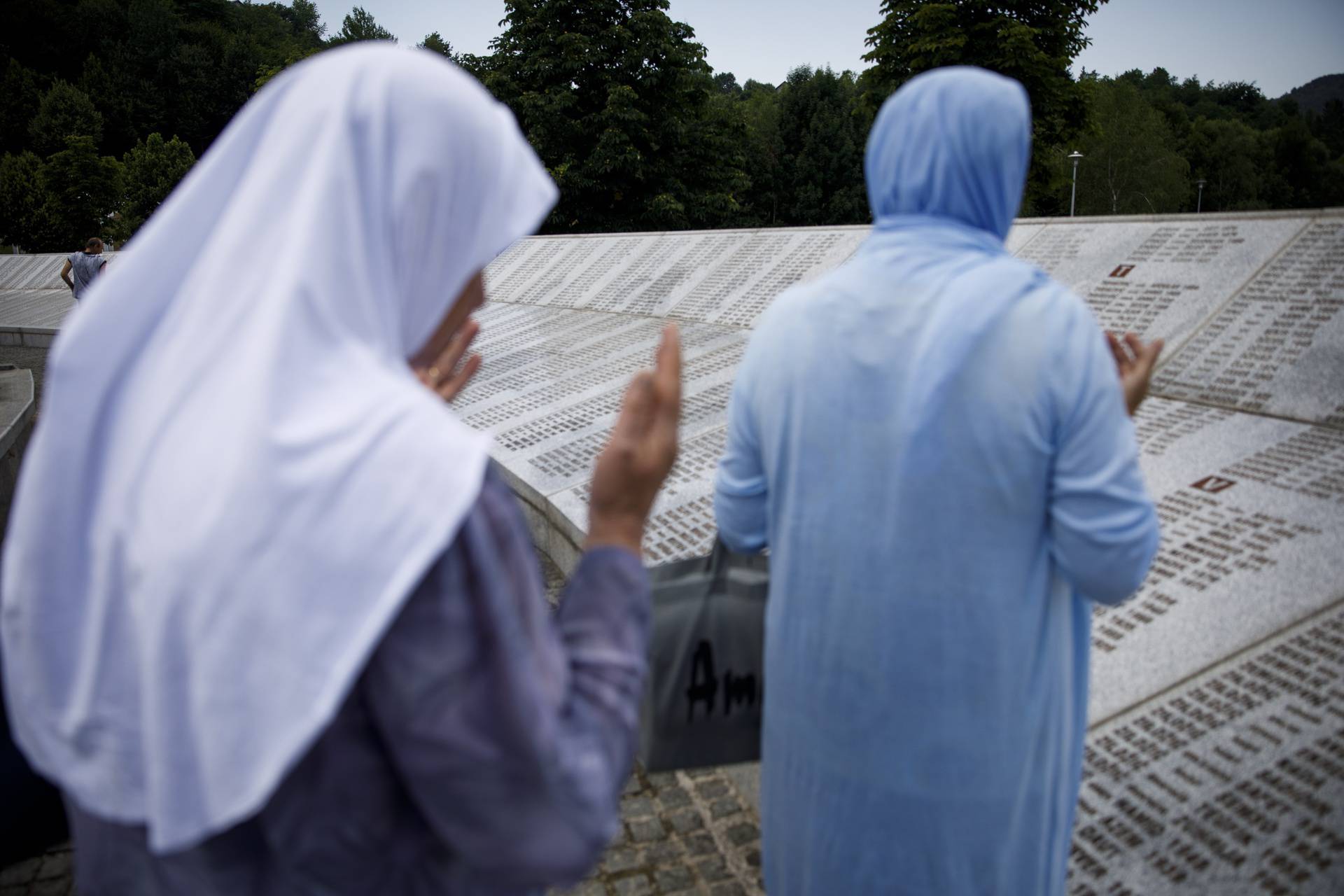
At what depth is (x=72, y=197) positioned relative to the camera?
35.0 m

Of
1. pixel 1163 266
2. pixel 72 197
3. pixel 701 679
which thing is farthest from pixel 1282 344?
pixel 72 197

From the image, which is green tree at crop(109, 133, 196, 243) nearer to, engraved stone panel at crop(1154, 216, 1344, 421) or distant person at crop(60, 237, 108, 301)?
distant person at crop(60, 237, 108, 301)

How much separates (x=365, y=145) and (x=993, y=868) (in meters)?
1.45

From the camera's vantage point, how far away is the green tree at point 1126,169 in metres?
48.6

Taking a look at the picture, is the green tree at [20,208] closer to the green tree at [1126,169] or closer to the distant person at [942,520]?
the distant person at [942,520]

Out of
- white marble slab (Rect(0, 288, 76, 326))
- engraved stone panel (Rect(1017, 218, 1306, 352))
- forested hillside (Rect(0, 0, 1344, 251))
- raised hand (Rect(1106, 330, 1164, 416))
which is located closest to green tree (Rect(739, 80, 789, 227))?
forested hillside (Rect(0, 0, 1344, 251))

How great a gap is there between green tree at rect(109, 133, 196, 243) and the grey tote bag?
41019mm

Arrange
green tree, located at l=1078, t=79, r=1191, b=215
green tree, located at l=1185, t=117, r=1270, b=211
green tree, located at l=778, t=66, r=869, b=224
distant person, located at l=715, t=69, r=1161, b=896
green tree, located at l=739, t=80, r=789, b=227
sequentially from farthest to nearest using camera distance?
green tree, located at l=1185, t=117, r=1270, b=211 < green tree, located at l=1078, t=79, r=1191, b=215 < green tree, located at l=739, t=80, r=789, b=227 < green tree, located at l=778, t=66, r=869, b=224 < distant person, located at l=715, t=69, r=1161, b=896

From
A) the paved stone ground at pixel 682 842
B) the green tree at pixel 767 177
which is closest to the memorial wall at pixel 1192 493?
the paved stone ground at pixel 682 842

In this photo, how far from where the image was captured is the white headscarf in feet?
2.62

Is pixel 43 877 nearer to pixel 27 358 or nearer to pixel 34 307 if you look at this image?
pixel 27 358

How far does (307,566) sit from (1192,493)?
3289 mm

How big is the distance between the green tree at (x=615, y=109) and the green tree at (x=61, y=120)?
3245cm

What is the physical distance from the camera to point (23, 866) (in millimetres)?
2832
